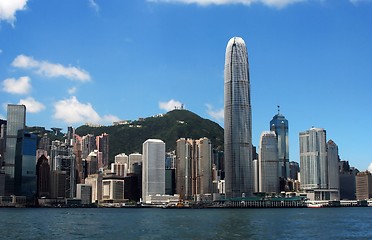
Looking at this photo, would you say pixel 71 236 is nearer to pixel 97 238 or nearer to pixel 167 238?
pixel 97 238

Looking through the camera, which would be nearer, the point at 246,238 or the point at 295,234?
the point at 246,238

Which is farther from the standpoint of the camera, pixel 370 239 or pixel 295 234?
pixel 295 234

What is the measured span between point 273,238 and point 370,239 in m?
15.1

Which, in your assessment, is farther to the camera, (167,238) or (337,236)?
(337,236)

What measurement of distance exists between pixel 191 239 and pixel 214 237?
4.53 metres

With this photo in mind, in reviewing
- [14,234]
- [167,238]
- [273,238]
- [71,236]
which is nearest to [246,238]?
[273,238]

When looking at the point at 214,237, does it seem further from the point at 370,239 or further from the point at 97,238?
the point at 370,239

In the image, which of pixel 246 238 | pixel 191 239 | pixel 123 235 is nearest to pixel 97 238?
pixel 123 235

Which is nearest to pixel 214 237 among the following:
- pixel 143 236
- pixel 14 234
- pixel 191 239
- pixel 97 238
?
pixel 191 239

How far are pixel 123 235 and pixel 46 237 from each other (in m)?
12.4

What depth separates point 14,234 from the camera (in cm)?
9744

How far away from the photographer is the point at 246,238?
90.0m

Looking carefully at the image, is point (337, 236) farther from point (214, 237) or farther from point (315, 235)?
point (214, 237)

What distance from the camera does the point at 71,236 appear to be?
313 feet
